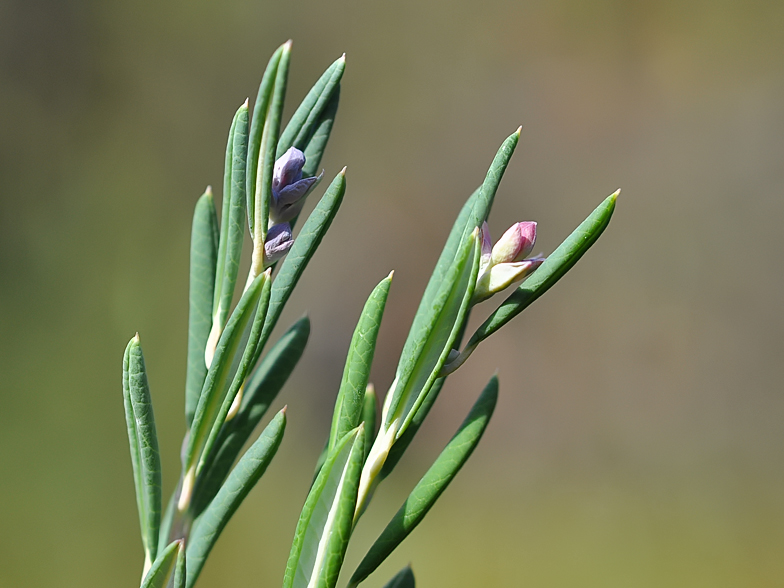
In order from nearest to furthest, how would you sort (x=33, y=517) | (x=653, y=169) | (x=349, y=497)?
(x=349, y=497), (x=33, y=517), (x=653, y=169)

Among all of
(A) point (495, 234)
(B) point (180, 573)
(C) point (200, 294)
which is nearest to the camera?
(B) point (180, 573)

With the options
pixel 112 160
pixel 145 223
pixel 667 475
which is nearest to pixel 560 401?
pixel 667 475

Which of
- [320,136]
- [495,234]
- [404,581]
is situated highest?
[495,234]

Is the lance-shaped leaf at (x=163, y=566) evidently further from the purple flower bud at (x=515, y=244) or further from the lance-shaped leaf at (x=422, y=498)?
the purple flower bud at (x=515, y=244)

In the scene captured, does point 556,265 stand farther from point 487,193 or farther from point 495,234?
point 495,234

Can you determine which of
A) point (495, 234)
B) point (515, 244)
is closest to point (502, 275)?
point (515, 244)

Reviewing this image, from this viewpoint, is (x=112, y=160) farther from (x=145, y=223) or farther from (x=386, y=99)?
(x=386, y=99)

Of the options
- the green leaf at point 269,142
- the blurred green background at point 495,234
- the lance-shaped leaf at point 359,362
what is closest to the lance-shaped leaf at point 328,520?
the lance-shaped leaf at point 359,362
